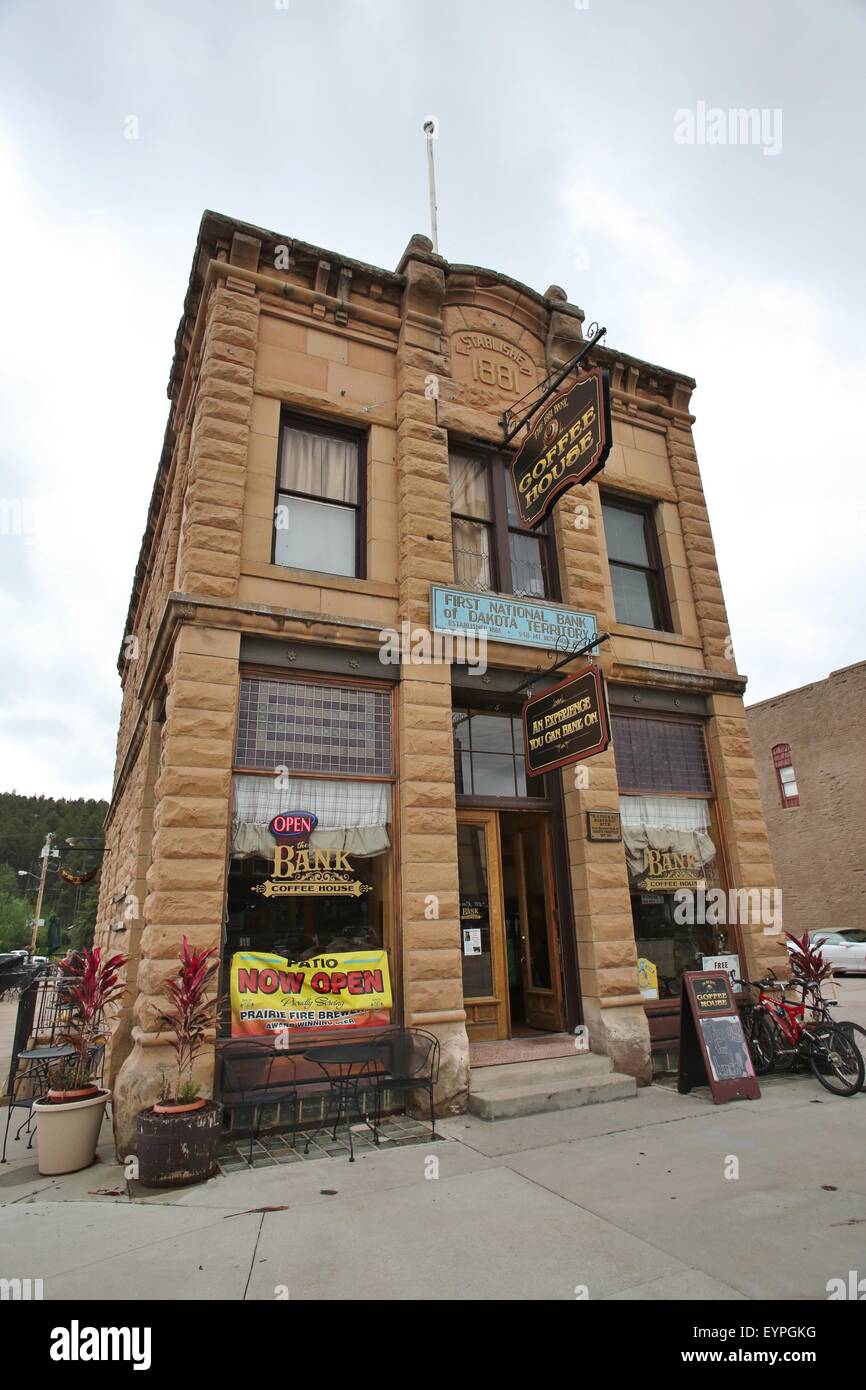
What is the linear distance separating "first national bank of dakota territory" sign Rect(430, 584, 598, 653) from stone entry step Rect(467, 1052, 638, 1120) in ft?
16.8

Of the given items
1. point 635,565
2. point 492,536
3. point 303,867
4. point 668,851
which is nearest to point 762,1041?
point 668,851

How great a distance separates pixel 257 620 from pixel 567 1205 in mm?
6213

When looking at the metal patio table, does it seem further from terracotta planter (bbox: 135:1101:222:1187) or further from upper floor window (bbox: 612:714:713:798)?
upper floor window (bbox: 612:714:713:798)

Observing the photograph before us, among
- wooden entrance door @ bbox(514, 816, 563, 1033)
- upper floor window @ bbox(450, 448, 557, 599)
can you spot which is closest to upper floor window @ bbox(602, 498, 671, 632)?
upper floor window @ bbox(450, 448, 557, 599)

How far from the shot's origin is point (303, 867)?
25.7 feet

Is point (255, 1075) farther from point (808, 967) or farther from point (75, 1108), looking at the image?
point (808, 967)

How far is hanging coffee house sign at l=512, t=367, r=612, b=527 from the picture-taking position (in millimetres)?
8281

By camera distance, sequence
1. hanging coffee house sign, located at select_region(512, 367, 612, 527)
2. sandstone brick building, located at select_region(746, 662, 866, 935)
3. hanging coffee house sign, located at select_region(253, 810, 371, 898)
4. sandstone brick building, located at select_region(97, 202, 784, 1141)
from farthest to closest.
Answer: sandstone brick building, located at select_region(746, 662, 866, 935)
hanging coffee house sign, located at select_region(512, 367, 612, 527)
sandstone brick building, located at select_region(97, 202, 784, 1141)
hanging coffee house sign, located at select_region(253, 810, 371, 898)

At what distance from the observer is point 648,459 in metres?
12.4

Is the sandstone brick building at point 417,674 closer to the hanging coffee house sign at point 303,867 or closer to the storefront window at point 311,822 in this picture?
the storefront window at point 311,822

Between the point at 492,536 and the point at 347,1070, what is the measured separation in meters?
7.21

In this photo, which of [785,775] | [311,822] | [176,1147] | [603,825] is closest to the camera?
[176,1147]
